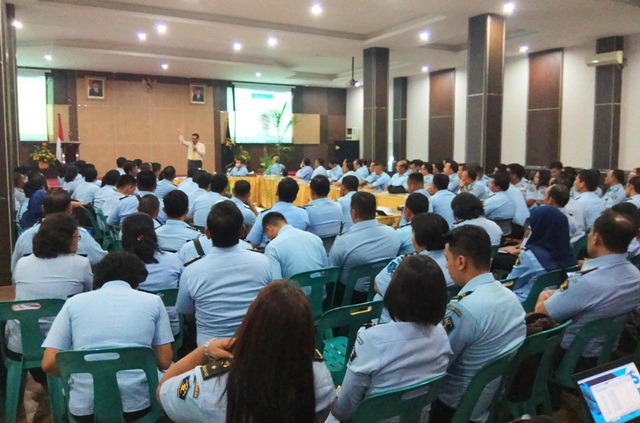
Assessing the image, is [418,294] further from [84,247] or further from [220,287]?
[84,247]

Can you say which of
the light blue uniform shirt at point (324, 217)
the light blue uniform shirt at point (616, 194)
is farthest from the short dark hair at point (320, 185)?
the light blue uniform shirt at point (616, 194)

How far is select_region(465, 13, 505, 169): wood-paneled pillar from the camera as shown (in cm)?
925

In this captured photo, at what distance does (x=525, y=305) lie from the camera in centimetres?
347

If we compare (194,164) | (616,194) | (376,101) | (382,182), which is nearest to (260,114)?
(194,164)

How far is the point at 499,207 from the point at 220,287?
14.4ft

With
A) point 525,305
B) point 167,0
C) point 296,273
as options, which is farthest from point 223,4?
point 525,305

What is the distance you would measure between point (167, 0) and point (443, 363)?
8.35 meters

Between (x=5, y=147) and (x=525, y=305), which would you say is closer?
(x=525, y=305)

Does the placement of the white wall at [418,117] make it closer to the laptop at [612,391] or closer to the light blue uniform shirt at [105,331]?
the light blue uniform shirt at [105,331]

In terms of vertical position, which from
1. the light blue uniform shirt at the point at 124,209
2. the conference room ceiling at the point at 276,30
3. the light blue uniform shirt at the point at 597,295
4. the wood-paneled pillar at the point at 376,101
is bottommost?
the light blue uniform shirt at the point at 597,295

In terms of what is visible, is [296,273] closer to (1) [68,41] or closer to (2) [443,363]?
(2) [443,363]

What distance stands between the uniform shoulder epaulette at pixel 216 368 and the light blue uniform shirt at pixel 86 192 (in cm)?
636

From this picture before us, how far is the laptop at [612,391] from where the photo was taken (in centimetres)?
164

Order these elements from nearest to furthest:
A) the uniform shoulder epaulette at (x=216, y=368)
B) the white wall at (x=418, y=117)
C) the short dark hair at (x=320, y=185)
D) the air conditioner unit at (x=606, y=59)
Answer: the uniform shoulder epaulette at (x=216, y=368)
the short dark hair at (x=320, y=185)
the air conditioner unit at (x=606, y=59)
the white wall at (x=418, y=117)
